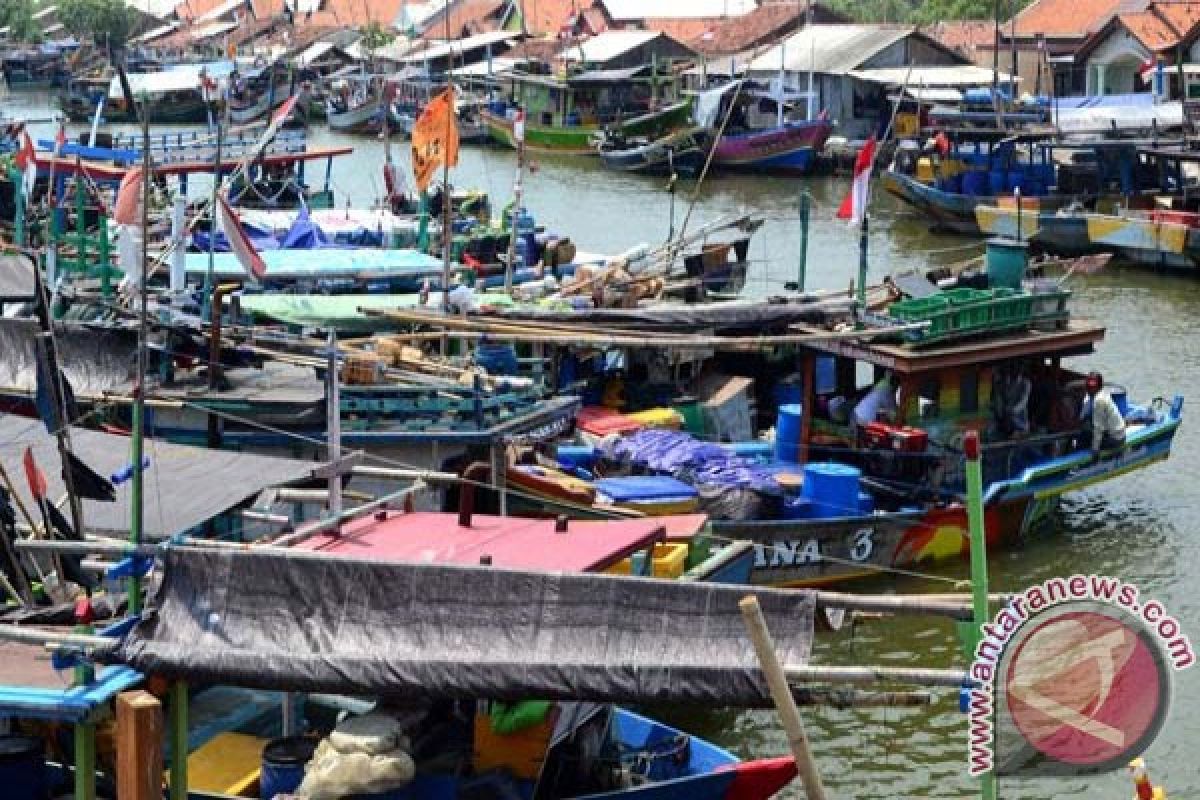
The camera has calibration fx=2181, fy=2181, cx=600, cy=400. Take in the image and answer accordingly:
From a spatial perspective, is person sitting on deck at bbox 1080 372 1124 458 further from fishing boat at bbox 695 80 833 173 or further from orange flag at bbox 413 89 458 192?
fishing boat at bbox 695 80 833 173

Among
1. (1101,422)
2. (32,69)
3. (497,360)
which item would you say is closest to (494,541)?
(497,360)

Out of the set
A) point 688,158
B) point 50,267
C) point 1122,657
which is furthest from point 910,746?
point 688,158

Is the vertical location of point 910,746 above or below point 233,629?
below

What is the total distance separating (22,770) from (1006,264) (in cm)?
1284

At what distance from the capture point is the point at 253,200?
3819cm

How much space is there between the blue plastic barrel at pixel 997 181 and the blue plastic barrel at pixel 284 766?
3301cm

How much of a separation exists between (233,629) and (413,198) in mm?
26944

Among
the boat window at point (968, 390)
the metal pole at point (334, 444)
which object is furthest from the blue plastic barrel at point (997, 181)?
the metal pole at point (334, 444)

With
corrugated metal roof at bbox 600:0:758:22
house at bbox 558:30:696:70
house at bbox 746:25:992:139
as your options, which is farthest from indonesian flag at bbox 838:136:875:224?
corrugated metal roof at bbox 600:0:758:22

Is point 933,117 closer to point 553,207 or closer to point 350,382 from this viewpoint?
point 553,207

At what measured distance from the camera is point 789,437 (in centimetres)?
2030

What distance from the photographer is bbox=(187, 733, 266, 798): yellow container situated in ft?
39.4

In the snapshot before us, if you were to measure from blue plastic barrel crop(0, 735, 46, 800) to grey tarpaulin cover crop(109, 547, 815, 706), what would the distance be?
1.05 meters

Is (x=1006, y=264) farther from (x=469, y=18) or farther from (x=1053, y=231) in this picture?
(x=469, y=18)
